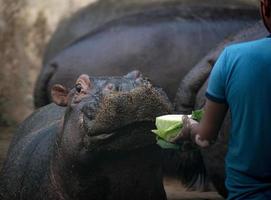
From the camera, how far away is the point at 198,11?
26.9 ft

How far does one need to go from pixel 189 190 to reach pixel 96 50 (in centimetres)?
192

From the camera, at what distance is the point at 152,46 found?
767cm

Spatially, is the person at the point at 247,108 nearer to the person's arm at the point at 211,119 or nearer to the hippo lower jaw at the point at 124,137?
the person's arm at the point at 211,119

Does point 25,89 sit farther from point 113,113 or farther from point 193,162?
point 113,113

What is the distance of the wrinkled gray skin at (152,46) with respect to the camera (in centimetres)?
756

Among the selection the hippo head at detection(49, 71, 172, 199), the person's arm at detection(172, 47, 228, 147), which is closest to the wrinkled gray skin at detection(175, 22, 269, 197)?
the hippo head at detection(49, 71, 172, 199)

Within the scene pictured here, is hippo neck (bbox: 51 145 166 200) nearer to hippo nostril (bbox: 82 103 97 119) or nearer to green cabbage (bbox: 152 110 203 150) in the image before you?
hippo nostril (bbox: 82 103 97 119)

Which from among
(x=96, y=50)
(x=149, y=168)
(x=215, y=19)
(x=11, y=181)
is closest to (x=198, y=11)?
(x=215, y=19)

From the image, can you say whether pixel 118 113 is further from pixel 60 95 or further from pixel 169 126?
pixel 60 95

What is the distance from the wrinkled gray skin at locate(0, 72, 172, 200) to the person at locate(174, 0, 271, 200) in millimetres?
564

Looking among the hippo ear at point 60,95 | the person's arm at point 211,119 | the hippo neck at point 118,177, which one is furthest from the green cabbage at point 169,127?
the hippo ear at point 60,95

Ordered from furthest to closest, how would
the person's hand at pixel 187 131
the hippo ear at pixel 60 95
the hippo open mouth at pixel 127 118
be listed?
the hippo ear at pixel 60 95 → the hippo open mouth at pixel 127 118 → the person's hand at pixel 187 131

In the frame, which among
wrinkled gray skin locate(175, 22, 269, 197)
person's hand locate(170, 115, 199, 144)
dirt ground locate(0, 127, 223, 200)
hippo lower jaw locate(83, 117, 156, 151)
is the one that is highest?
person's hand locate(170, 115, 199, 144)

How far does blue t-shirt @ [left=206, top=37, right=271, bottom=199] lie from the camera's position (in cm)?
284
